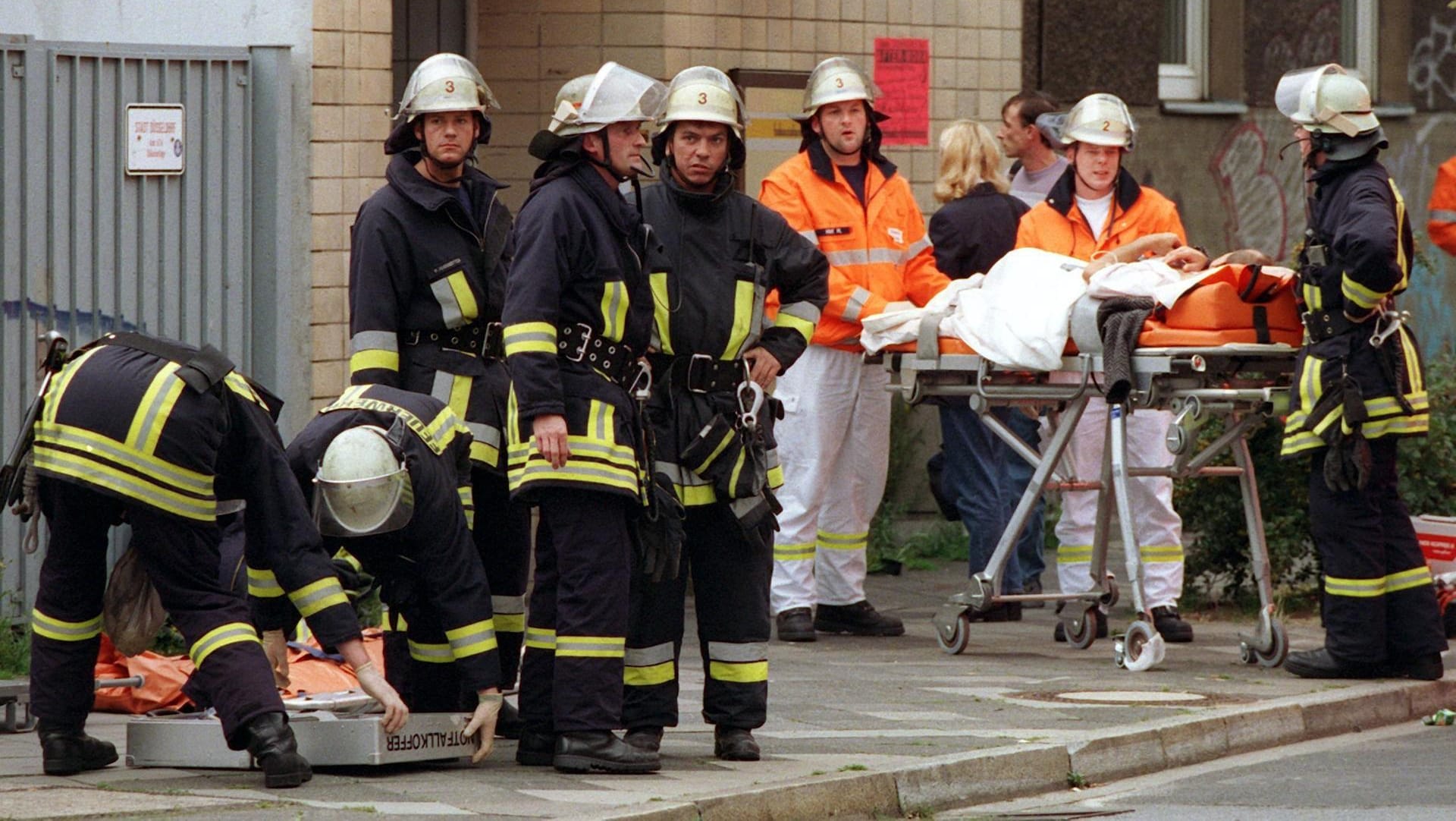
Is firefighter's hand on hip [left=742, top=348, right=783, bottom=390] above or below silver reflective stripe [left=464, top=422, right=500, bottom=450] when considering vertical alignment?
above

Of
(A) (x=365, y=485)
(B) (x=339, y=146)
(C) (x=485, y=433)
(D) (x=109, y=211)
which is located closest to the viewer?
(A) (x=365, y=485)

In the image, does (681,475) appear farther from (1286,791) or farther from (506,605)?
(1286,791)

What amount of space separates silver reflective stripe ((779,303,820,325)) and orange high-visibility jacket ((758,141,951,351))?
246cm

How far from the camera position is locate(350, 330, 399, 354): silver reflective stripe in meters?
7.42

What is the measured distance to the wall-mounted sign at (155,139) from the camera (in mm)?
9609

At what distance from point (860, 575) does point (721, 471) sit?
11.6ft

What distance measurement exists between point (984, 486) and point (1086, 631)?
128 cm

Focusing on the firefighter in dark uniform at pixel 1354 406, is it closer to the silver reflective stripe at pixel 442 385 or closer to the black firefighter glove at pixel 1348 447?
the black firefighter glove at pixel 1348 447

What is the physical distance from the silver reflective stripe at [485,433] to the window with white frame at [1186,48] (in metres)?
8.98

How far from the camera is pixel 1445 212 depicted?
35.2 ft

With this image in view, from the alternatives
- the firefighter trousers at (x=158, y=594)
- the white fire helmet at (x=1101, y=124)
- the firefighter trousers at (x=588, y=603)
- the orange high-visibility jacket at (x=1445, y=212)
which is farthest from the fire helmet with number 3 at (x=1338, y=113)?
the firefighter trousers at (x=158, y=594)

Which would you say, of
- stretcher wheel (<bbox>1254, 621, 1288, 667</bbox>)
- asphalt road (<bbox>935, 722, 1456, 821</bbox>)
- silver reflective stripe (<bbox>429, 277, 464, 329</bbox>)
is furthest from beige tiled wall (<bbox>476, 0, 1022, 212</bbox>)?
asphalt road (<bbox>935, 722, 1456, 821</bbox>)

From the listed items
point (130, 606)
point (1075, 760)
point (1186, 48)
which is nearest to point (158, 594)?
point (130, 606)

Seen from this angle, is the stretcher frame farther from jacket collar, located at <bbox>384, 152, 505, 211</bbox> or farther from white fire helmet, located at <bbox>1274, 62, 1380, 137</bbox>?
jacket collar, located at <bbox>384, 152, 505, 211</bbox>
